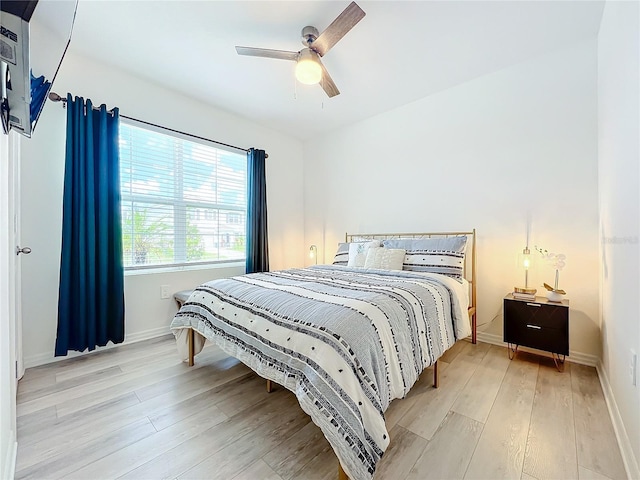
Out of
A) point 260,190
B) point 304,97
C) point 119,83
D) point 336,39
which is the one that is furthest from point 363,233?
point 119,83

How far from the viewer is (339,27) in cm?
168

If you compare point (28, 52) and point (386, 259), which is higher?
point (28, 52)

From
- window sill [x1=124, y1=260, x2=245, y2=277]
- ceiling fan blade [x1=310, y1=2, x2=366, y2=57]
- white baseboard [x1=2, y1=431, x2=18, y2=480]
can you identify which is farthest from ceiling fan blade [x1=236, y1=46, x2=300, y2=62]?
white baseboard [x1=2, y1=431, x2=18, y2=480]

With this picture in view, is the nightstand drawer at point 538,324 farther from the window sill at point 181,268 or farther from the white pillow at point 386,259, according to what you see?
the window sill at point 181,268

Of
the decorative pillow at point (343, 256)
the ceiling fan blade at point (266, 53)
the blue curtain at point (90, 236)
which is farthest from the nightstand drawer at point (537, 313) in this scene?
the blue curtain at point (90, 236)

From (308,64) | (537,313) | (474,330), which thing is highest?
(308,64)

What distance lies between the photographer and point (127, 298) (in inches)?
102

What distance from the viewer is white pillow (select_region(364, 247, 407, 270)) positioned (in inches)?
100

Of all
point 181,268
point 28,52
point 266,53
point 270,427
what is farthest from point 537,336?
point 181,268

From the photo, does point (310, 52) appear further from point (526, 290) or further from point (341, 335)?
point (526, 290)

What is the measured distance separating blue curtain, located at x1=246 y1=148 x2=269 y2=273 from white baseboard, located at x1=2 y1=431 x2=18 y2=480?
2.34m

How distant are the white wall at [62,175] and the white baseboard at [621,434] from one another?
3.40m

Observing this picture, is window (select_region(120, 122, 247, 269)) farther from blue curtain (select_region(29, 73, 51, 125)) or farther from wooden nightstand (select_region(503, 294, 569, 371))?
wooden nightstand (select_region(503, 294, 569, 371))

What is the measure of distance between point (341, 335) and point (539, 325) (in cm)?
186
